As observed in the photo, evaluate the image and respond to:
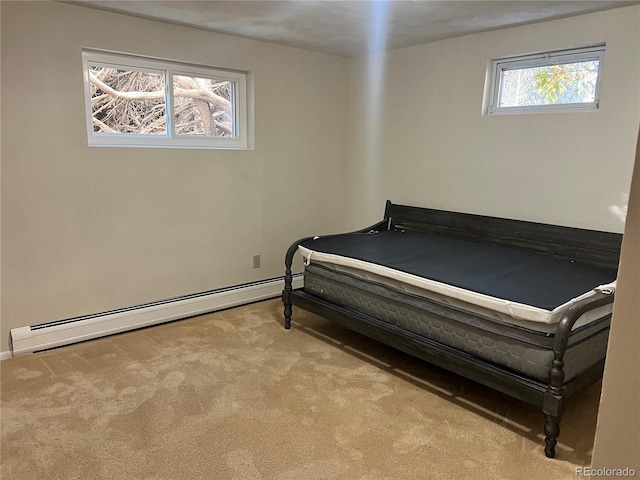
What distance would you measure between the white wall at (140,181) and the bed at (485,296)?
2.68ft

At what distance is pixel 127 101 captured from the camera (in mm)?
3336

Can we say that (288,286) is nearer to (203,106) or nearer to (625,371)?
(203,106)

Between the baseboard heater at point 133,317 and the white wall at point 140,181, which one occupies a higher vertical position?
the white wall at point 140,181

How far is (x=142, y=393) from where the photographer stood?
8.38 ft

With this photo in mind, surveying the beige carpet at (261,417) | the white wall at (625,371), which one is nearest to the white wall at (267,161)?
the beige carpet at (261,417)

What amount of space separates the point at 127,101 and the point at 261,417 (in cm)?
239

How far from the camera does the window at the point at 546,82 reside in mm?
3020

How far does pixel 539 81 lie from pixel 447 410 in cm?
236

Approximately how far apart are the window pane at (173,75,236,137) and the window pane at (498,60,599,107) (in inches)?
85.2

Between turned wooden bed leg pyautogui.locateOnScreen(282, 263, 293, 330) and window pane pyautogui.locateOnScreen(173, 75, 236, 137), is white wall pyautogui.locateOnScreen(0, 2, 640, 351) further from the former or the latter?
turned wooden bed leg pyautogui.locateOnScreen(282, 263, 293, 330)

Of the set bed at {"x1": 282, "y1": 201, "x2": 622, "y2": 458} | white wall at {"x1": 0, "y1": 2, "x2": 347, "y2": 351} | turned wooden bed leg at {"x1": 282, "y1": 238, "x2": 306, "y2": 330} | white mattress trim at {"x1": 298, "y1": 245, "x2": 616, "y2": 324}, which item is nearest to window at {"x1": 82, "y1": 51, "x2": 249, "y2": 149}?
white wall at {"x1": 0, "y1": 2, "x2": 347, "y2": 351}

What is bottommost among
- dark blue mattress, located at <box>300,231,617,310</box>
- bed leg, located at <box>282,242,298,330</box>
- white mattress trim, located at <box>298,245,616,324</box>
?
bed leg, located at <box>282,242,298,330</box>

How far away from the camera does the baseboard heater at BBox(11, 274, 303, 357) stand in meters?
3.03

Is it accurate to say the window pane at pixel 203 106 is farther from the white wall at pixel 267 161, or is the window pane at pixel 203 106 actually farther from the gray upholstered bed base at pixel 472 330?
the gray upholstered bed base at pixel 472 330
